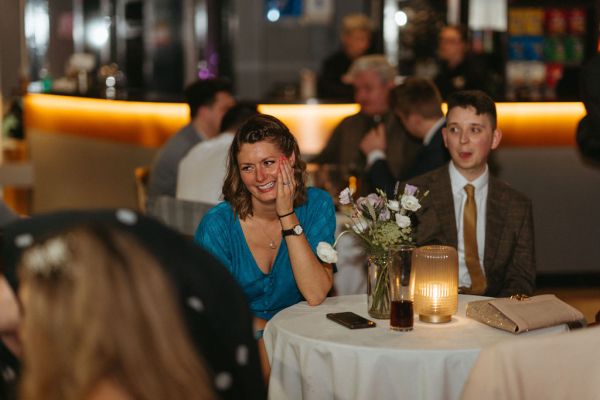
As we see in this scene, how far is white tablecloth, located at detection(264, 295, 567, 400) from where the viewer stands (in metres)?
2.67

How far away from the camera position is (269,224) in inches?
130

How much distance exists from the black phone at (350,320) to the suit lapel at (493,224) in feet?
2.40

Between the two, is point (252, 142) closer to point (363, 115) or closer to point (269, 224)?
point (269, 224)

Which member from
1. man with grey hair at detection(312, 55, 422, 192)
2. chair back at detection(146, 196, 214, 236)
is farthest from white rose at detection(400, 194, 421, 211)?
man with grey hair at detection(312, 55, 422, 192)

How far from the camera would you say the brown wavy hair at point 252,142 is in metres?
3.21

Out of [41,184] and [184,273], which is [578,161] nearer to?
[41,184]

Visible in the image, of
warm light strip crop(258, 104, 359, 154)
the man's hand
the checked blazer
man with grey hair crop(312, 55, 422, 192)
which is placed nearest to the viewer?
the checked blazer

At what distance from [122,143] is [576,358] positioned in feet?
21.7

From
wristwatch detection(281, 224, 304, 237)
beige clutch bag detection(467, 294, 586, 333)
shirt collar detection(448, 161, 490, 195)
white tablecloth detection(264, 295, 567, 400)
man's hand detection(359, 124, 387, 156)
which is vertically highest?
man's hand detection(359, 124, 387, 156)

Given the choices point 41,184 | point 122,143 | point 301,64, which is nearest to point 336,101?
point 122,143

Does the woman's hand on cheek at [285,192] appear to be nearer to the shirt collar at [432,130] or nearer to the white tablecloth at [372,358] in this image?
the white tablecloth at [372,358]

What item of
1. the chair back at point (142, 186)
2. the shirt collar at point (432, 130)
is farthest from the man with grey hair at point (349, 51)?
the shirt collar at point (432, 130)

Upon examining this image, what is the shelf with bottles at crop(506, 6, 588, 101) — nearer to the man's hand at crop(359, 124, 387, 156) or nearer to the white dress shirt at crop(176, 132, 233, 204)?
the man's hand at crop(359, 124, 387, 156)

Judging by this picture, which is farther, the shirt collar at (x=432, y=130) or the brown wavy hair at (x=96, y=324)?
the shirt collar at (x=432, y=130)
